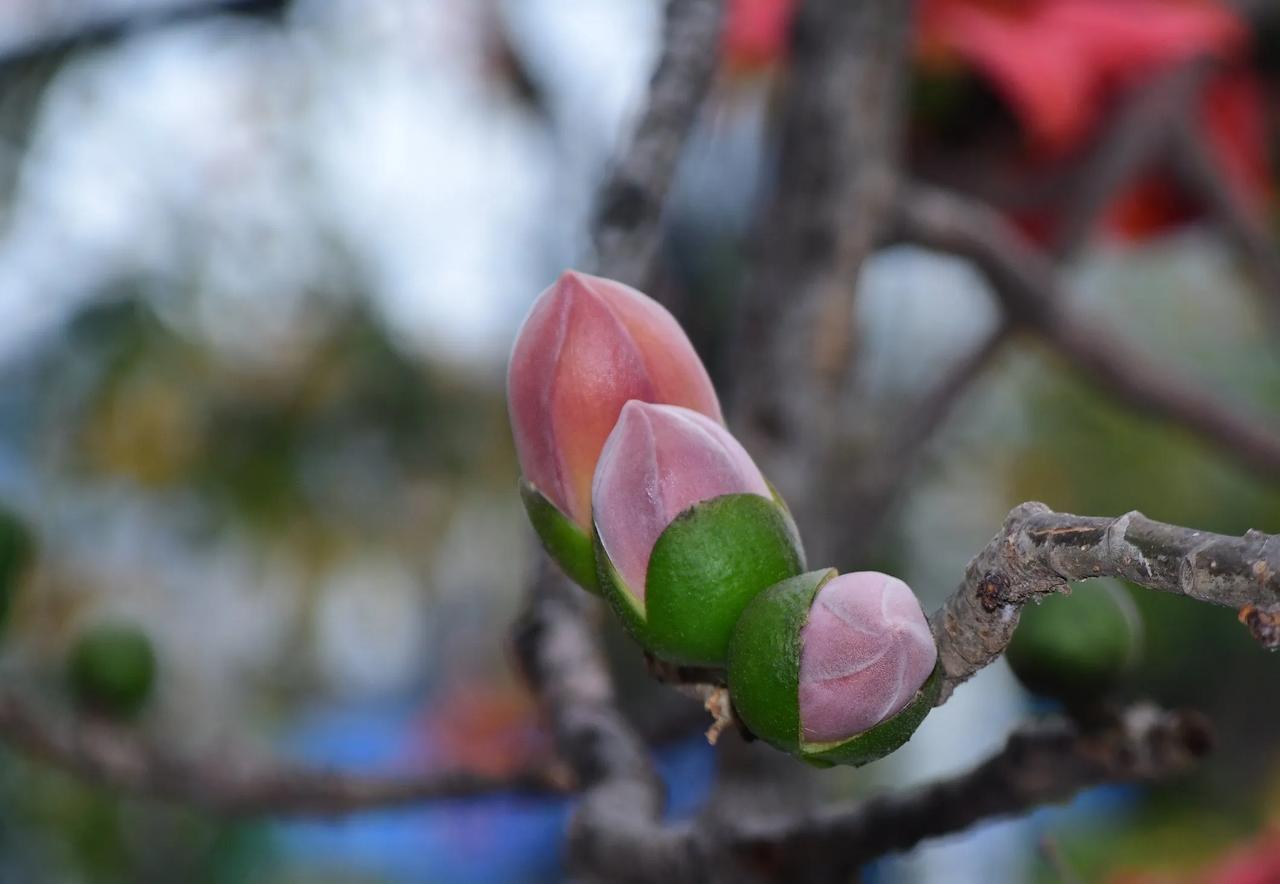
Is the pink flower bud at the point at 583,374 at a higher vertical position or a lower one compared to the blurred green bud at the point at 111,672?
higher

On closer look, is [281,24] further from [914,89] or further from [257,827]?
[257,827]

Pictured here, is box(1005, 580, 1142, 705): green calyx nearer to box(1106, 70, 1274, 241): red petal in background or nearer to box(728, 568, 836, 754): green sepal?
box(728, 568, 836, 754): green sepal

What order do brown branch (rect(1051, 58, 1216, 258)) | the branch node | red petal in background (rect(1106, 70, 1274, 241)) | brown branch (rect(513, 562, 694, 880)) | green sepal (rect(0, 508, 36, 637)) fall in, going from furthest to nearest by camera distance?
red petal in background (rect(1106, 70, 1274, 241)) < brown branch (rect(1051, 58, 1216, 258)) < green sepal (rect(0, 508, 36, 637)) < brown branch (rect(513, 562, 694, 880)) < the branch node

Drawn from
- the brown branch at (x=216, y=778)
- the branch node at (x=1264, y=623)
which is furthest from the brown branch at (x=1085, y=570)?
the brown branch at (x=216, y=778)

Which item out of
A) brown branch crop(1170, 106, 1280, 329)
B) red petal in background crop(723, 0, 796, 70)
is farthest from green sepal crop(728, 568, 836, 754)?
brown branch crop(1170, 106, 1280, 329)

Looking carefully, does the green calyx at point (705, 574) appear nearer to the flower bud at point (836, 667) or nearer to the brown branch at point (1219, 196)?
the flower bud at point (836, 667)

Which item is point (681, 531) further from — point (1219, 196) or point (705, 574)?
point (1219, 196)

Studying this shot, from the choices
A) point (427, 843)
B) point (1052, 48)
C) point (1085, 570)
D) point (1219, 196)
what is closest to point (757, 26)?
point (1052, 48)
